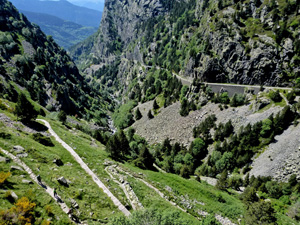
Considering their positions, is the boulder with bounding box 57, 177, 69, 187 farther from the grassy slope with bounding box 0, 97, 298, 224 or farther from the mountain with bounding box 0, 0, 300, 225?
the grassy slope with bounding box 0, 97, 298, 224

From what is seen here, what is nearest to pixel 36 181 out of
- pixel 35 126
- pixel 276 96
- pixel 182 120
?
pixel 35 126

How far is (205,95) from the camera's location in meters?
104

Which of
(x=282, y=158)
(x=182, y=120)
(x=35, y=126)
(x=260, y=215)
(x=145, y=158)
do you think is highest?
(x=260, y=215)

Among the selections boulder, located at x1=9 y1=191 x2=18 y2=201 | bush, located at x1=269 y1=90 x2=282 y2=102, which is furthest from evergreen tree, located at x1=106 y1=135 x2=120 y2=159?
bush, located at x1=269 y1=90 x2=282 y2=102

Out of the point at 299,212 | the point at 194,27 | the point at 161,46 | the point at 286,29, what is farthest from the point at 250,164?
the point at 161,46

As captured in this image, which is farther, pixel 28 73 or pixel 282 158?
pixel 28 73

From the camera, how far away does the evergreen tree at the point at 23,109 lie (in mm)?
39781

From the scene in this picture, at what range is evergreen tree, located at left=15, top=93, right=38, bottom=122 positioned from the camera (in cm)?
3978

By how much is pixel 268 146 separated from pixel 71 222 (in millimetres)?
75343

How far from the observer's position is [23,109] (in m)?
40.5

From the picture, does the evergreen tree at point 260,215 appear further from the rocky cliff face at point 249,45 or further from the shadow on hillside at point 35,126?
the rocky cliff face at point 249,45

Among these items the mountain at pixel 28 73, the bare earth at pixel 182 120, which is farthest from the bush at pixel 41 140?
the bare earth at pixel 182 120

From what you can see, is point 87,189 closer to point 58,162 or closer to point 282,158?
point 58,162

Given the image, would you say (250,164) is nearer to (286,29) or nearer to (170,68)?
(286,29)
